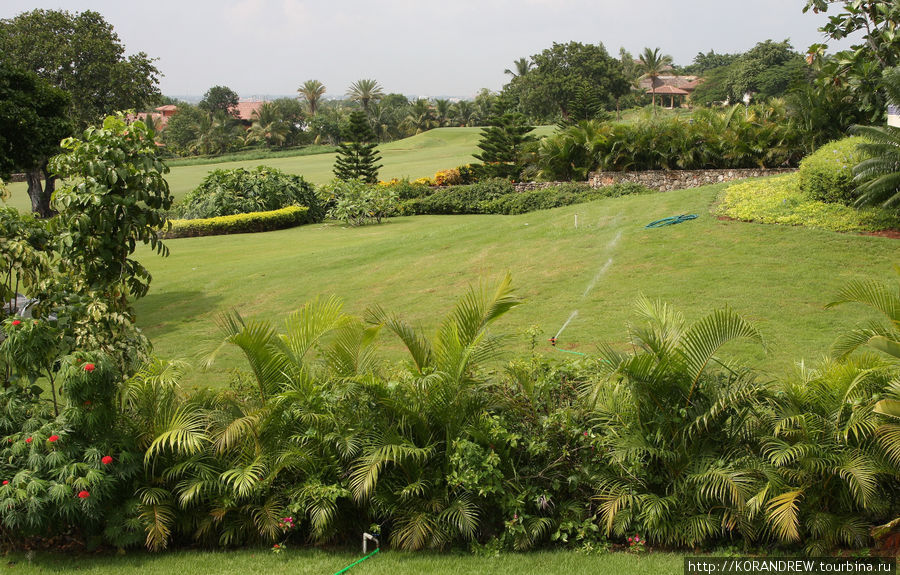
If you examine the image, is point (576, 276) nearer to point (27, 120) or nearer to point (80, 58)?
point (27, 120)

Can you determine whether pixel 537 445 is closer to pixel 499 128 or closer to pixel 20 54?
pixel 499 128

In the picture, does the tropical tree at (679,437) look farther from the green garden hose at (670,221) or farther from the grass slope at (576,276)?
the green garden hose at (670,221)

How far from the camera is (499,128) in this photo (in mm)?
29141

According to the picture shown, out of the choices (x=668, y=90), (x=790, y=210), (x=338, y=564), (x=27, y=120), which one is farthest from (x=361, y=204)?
(x=668, y=90)

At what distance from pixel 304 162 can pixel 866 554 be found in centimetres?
5199

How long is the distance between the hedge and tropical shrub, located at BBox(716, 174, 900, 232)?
1416cm

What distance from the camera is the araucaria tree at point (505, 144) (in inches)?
1121

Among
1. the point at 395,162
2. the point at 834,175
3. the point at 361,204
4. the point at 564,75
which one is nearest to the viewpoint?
the point at 834,175

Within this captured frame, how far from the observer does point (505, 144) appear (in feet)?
95.4

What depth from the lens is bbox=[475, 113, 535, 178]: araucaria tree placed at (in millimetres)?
28484

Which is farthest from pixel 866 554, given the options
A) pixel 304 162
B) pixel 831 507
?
pixel 304 162

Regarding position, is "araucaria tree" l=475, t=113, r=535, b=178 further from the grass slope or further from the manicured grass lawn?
the manicured grass lawn

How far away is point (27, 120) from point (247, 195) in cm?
1222

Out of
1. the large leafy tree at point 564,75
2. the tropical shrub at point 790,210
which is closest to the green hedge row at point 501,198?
the tropical shrub at point 790,210
